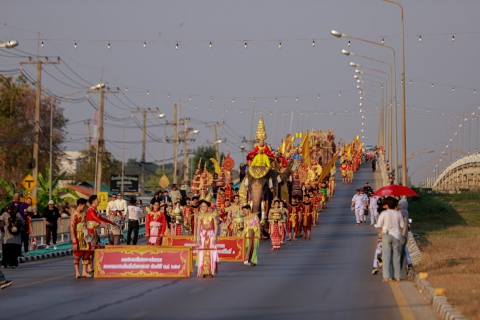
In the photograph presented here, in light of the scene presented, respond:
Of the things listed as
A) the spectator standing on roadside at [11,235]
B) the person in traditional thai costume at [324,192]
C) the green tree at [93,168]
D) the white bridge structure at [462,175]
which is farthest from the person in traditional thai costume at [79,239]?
the green tree at [93,168]

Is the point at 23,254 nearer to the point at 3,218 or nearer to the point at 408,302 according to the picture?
the point at 3,218

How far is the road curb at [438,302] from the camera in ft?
42.3

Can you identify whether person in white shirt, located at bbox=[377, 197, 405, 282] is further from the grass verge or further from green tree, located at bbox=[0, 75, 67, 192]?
green tree, located at bbox=[0, 75, 67, 192]

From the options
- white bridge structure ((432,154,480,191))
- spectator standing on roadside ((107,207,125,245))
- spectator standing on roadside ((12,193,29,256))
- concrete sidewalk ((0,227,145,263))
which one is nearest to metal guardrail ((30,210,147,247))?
concrete sidewalk ((0,227,145,263))

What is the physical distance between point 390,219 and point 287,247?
1330 centimetres

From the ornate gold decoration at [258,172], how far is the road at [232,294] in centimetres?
940

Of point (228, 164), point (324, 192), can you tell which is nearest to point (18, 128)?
point (324, 192)

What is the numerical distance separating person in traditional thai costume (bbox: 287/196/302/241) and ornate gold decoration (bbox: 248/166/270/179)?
220cm

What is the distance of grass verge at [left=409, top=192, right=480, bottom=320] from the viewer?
1543cm

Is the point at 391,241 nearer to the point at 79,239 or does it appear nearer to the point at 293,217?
the point at 79,239

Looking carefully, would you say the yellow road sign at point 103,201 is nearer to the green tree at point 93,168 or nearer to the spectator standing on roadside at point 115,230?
the spectator standing on roadside at point 115,230

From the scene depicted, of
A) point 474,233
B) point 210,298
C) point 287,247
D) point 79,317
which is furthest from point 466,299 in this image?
point 474,233

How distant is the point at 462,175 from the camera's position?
361 ft

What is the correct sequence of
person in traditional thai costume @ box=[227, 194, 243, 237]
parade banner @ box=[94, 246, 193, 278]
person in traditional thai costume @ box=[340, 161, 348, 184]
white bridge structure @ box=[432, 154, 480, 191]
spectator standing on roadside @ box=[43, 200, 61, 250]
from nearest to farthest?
parade banner @ box=[94, 246, 193, 278] < person in traditional thai costume @ box=[227, 194, 243, 237] < spectator standing on roadside @ box=[43, 200, 61, 250] < person in traditional thai costume @ box=[340, 161, 348, 184] < white bridge structure @ box=[432, 154, 480, 191]
